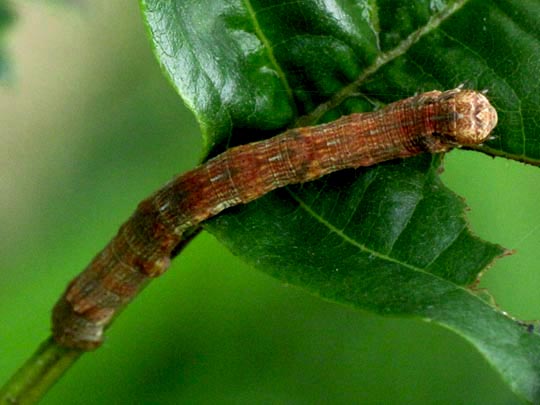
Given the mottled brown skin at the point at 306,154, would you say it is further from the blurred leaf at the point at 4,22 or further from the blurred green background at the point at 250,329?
the blurred leaf at the point at 4,22

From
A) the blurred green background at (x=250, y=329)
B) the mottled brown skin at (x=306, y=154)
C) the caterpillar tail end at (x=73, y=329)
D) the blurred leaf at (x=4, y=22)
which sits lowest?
the blurred green background at (x=250, y=329)

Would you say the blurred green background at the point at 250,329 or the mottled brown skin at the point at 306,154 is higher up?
the mottled brown skin at the point at 306,154

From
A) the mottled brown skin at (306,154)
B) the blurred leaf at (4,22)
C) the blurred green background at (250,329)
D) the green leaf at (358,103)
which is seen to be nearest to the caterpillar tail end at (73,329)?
the mottled brown skin at (306,154)

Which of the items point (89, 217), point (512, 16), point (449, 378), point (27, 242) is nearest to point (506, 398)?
point (449, 378)

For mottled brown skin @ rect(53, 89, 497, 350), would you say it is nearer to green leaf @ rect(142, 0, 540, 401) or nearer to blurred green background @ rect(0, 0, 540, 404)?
green leaf @ rect(142, 0, 540, 401)

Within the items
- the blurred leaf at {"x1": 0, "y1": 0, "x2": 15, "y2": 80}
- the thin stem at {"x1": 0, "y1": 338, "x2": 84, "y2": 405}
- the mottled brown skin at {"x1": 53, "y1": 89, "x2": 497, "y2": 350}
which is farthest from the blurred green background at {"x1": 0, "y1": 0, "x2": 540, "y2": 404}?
the thin stem at {"x1": 0, "y1": 338, "x2": 84, "y2": 405}

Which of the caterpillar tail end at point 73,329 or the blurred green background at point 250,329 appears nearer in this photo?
the caterpillar tail end at point 73,329

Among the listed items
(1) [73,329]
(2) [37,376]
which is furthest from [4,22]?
(2) [37,376]

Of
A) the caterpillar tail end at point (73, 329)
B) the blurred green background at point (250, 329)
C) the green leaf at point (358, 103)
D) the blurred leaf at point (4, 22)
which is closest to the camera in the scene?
the green leaf at point (358, 103)
